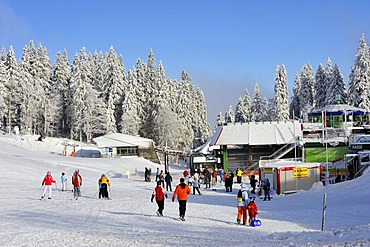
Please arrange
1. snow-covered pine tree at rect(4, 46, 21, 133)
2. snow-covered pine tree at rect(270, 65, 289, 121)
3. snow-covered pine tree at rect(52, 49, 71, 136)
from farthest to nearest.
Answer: snow-covered pine tree at rect(270, 65, 289, 121) < snow-covered pine tree at rect(52, 49, 71, 136) < snow-covered pine tree at rect(4, 46, 21, 133)

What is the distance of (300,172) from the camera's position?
29984mm

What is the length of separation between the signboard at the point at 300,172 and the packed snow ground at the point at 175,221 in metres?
2.07

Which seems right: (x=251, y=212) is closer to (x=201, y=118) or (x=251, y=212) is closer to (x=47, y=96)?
(x=47, y=96)

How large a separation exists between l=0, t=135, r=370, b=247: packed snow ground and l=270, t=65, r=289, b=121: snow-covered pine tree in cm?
6537

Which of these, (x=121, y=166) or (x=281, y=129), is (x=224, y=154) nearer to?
(x=281, y=129)

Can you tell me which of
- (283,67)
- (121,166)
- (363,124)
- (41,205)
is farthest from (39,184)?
(283,67)

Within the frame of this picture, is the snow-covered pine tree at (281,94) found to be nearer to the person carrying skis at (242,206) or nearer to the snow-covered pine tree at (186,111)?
the snow-covered pine tree at (186,111)

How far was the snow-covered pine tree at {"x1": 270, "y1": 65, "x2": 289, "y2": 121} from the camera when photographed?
9281 centimetres

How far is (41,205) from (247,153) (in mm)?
34707

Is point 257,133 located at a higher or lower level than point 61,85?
lower

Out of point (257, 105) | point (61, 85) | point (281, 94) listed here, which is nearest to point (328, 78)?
point (281, 94)

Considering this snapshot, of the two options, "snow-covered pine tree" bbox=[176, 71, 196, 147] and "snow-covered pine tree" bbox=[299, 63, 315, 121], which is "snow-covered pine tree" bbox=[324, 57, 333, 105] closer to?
"snow-covered pine tree" bbox=[299, 63, 315, 121]

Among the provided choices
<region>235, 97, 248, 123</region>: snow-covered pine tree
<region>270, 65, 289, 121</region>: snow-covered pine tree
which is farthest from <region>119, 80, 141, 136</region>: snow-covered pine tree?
<region>235, 97, 248, 123</region>: snow-covered pine tree

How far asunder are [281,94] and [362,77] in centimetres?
3268
